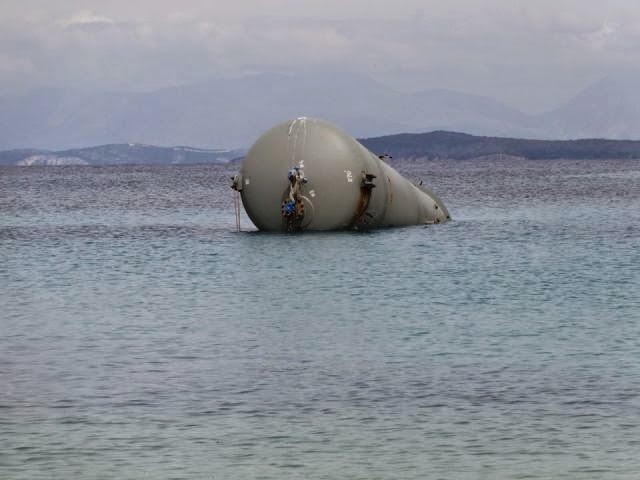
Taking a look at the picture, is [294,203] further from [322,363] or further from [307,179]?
[322,363]

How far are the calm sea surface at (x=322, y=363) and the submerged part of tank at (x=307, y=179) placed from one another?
881 millimetres

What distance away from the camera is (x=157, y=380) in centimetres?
1933

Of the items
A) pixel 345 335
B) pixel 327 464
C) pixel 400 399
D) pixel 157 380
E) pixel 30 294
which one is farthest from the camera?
pixel 30 294

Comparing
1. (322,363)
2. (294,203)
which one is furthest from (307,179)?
(322,363)

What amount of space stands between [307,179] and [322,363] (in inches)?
871

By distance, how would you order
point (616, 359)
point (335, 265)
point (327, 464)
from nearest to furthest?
point (327, 464), point (616, 359), point (335, 265)

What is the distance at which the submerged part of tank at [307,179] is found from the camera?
141ft

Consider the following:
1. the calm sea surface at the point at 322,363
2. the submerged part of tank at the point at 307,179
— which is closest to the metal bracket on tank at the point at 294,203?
the submerged part of tank at the point at 307,179

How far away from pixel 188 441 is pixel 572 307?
14746 millimetres

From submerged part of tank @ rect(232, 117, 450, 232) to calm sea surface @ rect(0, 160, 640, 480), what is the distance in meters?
0.88

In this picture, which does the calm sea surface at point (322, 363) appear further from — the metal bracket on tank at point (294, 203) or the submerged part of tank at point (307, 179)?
the submerged part of tank at point (307, 179)

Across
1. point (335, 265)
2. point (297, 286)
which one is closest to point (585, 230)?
point (335, 265)

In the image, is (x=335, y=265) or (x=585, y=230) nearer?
(x=335, y=265)

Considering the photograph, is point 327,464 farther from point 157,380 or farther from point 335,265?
point 335,265
